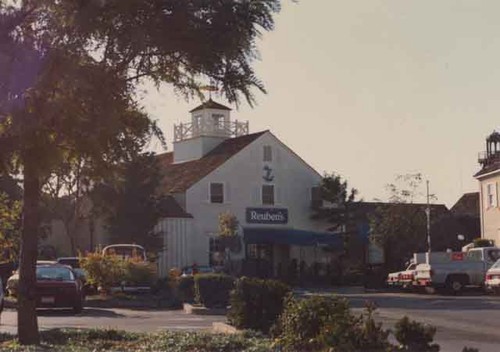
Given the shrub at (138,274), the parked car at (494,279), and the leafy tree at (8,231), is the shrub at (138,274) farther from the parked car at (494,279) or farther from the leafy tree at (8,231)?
the leafy tree at (8,231)

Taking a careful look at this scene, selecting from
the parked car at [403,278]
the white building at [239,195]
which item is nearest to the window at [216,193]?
the white building at [239,195]

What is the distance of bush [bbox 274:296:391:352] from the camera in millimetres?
10164

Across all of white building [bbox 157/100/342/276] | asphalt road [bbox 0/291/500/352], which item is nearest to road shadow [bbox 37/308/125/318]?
asphalt road [bbox 0/291/500/352]

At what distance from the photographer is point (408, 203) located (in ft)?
176

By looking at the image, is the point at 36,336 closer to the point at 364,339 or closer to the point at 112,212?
the point at 364,339

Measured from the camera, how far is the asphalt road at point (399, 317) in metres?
17.4

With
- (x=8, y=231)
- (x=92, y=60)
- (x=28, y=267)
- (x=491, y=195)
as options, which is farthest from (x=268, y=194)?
(x=92, y=60)

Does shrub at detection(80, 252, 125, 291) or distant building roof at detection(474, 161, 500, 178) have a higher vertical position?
distant building roof at detection(474, 161, 500, 178)

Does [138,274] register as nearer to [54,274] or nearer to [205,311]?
[54,274]

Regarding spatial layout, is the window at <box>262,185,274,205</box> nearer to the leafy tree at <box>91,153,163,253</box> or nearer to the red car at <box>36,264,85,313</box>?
the leafy tree at <box>91,153,163,253</box>

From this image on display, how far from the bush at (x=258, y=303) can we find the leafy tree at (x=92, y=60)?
13.7ft

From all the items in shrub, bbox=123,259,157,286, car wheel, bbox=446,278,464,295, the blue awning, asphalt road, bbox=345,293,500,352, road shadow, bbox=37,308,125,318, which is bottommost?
asphalt road, bbox=345,293,500,352

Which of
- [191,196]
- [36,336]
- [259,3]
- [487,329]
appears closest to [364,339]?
[259,3]

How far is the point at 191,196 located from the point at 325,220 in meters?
8.83
